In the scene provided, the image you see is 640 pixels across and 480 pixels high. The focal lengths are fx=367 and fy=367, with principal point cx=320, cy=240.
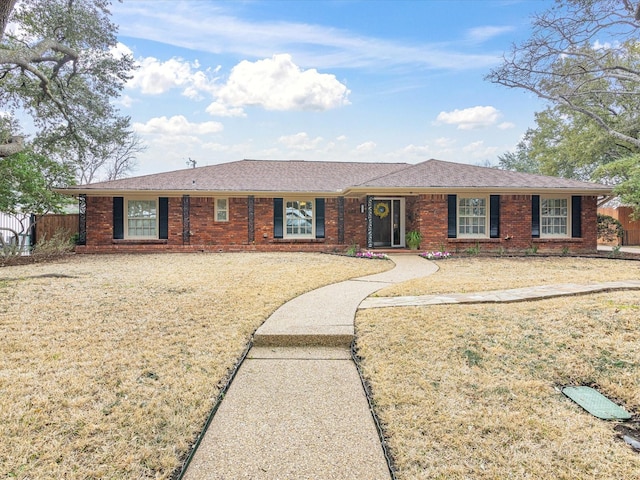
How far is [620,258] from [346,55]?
11891mm

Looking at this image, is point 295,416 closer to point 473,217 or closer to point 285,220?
point 285,220

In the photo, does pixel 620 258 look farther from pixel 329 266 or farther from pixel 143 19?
pixel 143 19

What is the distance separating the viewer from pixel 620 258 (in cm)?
1205

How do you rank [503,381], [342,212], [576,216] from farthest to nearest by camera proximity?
[342,212] < [576,216] < [503,381]

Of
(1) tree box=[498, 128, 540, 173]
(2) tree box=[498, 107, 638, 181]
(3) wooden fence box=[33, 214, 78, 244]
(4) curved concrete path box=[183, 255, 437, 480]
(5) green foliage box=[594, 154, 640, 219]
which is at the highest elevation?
(1) tree box=[498, 128, 540, 173]

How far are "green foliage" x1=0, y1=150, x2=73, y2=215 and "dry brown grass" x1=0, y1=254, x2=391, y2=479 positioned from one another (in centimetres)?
523

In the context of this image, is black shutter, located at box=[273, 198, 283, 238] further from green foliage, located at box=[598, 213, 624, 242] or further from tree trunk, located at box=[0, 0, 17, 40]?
green foliage, located at box=[598, 213, 624, 242]

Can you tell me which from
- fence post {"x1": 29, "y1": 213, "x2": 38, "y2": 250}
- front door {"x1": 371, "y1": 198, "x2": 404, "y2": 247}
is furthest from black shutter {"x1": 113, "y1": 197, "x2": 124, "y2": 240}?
front door {"x1": 371, "y1": 198, "x2": 404, "y2": 247}

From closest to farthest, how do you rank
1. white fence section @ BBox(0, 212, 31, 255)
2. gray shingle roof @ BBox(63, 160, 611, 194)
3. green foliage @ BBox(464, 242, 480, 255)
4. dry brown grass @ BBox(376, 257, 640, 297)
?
dry brown grass @ BBox(376, 257, 640, 297)
white fence section @ BBox(0, 212, 31, 255)
green foliage @ BBox(464, 242, 480, 255)
gray shingle roof @ BBox(63, 160, 611, 194)

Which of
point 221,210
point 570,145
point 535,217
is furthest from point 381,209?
point 570,145

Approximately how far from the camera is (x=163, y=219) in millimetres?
14617

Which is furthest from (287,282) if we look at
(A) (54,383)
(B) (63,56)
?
(B) (63,56)

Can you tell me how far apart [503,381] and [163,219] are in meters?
14.0

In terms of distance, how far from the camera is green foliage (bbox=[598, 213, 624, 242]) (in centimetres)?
1942
